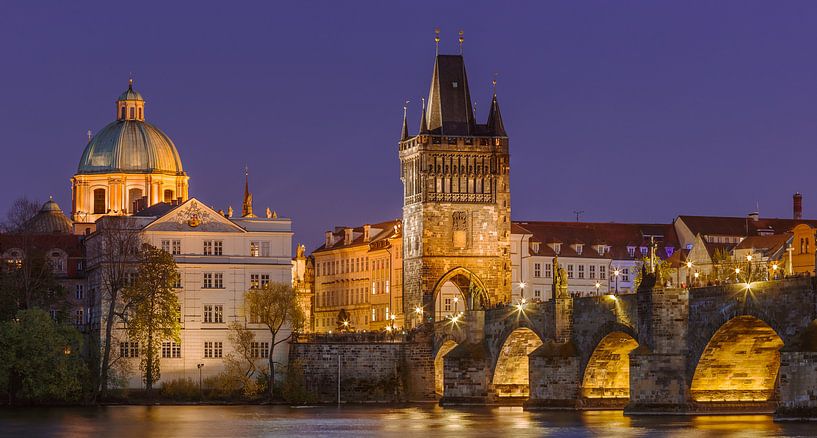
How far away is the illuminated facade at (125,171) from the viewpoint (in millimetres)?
161375

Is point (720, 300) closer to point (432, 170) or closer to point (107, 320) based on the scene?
point (107, 320)

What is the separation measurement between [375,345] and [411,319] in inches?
513

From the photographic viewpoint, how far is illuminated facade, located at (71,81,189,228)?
529 ft

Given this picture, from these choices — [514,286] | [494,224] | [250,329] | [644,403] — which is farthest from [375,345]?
[644,403]

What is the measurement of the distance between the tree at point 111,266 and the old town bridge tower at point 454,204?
83.7ft

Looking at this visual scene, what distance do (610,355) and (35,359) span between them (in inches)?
1321

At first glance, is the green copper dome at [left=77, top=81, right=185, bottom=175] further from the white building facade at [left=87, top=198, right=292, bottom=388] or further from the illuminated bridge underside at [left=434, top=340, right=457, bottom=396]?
the illuminated bridge underside at [left=434, top=340, right=457, bottom=396]

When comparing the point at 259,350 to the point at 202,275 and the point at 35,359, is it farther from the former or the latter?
the point at 35,359

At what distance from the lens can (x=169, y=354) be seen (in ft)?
431

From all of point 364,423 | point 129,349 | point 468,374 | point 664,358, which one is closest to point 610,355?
point 664,358

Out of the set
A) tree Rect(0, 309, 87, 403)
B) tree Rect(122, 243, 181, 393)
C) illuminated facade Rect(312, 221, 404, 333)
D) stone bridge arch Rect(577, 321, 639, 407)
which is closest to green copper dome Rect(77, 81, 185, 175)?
illuminated facade Rect(312, 221, 404, 333)

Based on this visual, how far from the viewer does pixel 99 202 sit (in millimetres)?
163250

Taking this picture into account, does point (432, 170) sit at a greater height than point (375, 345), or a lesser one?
greater

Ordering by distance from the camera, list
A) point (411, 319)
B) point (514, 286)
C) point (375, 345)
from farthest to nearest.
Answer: point (514, 286) < point (411, 319) < point (375, 345)
